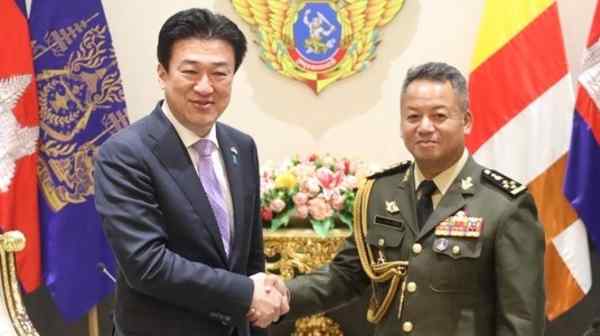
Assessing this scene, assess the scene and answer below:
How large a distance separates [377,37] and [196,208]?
92.3 inches

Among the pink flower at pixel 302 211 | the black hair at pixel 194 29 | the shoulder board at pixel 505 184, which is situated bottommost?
the pink flower at pixel 302 211

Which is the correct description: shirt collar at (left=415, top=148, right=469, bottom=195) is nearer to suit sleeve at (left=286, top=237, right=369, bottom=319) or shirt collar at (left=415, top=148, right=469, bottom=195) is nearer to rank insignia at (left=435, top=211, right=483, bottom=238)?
rank insignia at (left=435, top=211, right=483, bottom=238)

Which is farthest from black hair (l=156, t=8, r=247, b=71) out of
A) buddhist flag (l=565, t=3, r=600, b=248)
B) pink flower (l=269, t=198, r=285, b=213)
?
buddhist flag (l=565, t=3, r=600, b=248)

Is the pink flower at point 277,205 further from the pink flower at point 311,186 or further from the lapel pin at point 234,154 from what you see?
the lapel pin at point 234,154

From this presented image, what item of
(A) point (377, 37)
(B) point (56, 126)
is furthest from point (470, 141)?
(B) point (56, 126)

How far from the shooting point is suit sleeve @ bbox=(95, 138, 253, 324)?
1.71m

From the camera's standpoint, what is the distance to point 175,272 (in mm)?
1700

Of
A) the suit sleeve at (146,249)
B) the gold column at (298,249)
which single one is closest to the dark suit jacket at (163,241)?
the suit sleeve at (146,249)

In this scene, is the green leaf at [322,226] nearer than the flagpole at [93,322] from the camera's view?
Yes

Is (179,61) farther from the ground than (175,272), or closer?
farther from the ground

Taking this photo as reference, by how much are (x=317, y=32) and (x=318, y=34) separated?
0.04ft

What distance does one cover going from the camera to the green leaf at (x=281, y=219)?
3422 mm

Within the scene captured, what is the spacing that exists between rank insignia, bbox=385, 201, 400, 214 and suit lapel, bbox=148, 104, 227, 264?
0.52 metres

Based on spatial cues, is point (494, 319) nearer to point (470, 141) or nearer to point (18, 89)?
point (470, 141)
